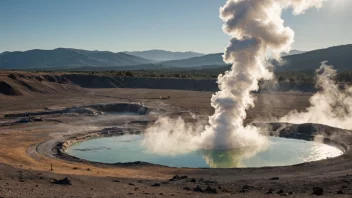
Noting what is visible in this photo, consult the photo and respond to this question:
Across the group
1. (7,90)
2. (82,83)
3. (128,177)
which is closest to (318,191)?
(128,177)

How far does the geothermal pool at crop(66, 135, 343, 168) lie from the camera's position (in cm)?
4069

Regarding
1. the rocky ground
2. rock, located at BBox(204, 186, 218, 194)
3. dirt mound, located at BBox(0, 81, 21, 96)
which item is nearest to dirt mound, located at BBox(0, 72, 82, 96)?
dirt mound, located at BBox(0, 81, 21, 96)

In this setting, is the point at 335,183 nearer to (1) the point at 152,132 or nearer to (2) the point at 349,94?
(1) the point at 152,132

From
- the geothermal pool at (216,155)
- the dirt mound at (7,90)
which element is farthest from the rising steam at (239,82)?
the dirt mound at (7,90)

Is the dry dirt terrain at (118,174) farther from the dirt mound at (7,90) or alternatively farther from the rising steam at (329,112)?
the dirt mound at (7,90)

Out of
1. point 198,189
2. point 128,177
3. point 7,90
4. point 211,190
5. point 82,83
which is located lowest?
point 128,177

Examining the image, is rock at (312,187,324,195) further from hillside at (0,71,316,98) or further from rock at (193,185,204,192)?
hillside at (0,71,316,98)

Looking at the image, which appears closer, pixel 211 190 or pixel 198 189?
pixel 211 190

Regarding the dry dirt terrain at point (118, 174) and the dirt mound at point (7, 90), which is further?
the dirt mound at point (7, 90)

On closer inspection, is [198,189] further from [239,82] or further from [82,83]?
[82,83]

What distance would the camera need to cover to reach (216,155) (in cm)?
4409

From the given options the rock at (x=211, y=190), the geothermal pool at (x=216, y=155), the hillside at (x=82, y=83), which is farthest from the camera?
the hillside at (x=82, y=83)

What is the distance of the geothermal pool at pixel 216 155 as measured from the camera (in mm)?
40688

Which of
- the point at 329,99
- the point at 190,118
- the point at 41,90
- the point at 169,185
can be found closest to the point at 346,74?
the point at 329,99
